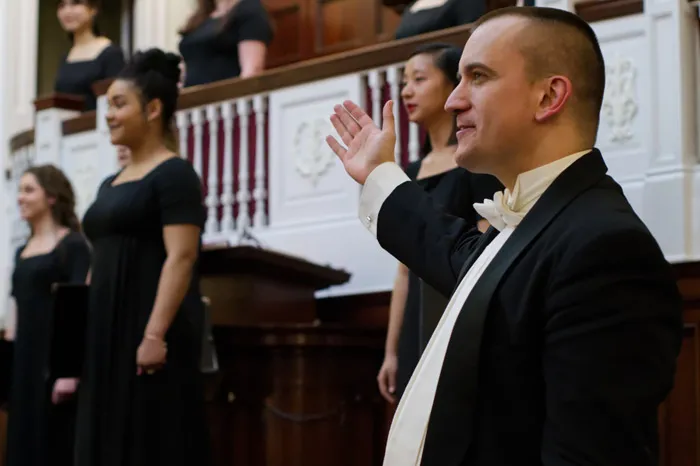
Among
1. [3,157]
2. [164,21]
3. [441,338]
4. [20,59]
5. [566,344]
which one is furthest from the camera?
[164,21]

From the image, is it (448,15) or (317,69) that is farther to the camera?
(317,69)

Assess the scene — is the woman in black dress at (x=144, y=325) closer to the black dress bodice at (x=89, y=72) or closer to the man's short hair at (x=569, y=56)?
the man's short hair at (x=569, y=56)

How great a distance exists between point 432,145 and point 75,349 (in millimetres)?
1216

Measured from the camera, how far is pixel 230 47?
6.07 metres

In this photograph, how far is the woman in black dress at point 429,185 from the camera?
3.12 meters

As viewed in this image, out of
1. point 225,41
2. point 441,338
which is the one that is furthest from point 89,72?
point 441,338

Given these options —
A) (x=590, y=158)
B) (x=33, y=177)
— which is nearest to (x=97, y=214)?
(x=33, y=177)

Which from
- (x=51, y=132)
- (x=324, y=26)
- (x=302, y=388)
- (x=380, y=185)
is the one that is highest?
(x=324, y=26)

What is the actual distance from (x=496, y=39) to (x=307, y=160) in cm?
396

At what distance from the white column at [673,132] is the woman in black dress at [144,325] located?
5.56ft

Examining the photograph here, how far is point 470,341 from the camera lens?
1.47 m

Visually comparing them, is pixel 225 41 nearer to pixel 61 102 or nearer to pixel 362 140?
pixel 61 102

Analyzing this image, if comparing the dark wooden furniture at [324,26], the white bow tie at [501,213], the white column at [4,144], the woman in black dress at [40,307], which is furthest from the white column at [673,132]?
the white column at [4,144]

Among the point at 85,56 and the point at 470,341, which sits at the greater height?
the point at 85,56
